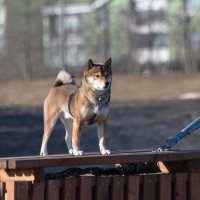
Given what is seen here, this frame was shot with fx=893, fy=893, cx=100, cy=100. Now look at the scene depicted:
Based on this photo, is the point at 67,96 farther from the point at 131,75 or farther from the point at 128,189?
the point at 131,75

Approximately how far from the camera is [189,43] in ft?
177

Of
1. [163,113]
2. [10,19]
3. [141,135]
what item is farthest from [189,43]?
[141,135]

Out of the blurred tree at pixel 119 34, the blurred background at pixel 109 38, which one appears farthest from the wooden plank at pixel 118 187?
the blurred tree at pixel 119 34

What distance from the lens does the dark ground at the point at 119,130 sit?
53.6 ft

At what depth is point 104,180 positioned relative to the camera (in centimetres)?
820

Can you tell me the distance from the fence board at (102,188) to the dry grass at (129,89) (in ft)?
85.0

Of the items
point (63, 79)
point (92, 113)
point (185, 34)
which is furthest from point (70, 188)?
point (185, 34)

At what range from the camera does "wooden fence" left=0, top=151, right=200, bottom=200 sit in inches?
310

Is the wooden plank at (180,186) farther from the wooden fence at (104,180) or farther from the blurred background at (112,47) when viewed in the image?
the blurred background at (112,47)

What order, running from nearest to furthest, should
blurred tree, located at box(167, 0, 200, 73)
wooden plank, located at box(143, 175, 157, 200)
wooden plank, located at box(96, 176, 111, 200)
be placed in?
wooden plank, located at box(96, 176, 111, 200) < wooden plank, located at box(143, 175, 157, 200) < blurred tree, located at box(167, 0, 200, 73)

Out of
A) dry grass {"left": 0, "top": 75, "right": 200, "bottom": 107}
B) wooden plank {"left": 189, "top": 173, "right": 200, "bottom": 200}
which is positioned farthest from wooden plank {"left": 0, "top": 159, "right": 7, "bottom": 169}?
dry grass {"left": 0, "top": 75, "right": 200, "bottom": 107}

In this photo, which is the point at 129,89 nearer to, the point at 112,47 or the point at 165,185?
the point at 112,47

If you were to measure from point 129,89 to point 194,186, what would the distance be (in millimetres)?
31803

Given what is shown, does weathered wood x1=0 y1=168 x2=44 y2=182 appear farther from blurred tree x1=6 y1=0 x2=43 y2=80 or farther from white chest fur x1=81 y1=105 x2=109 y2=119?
blurred tree x1=6 y1=0 x2=43 y2=80
